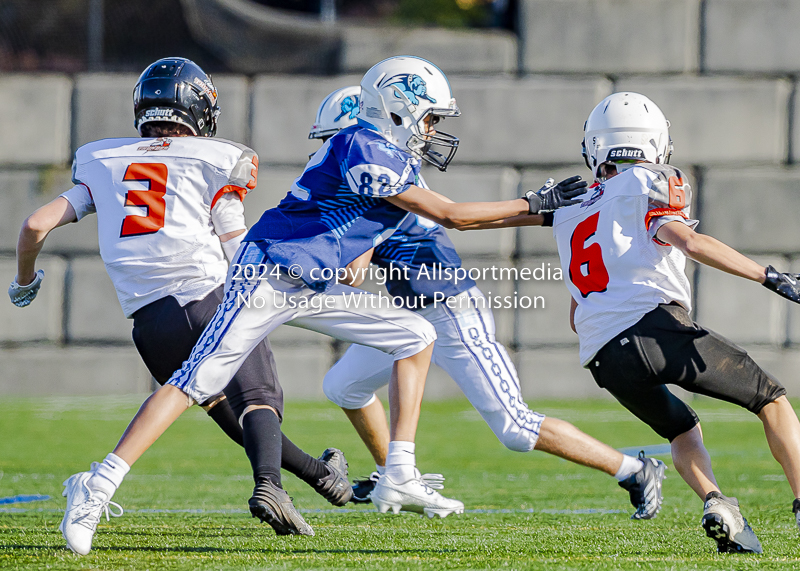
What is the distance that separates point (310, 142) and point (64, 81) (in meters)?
2.22

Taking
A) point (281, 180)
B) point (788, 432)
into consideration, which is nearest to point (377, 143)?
point (788, 432)

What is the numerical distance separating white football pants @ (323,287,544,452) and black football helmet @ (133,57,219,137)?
42.1 inches

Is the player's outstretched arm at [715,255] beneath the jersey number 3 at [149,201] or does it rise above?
beneath

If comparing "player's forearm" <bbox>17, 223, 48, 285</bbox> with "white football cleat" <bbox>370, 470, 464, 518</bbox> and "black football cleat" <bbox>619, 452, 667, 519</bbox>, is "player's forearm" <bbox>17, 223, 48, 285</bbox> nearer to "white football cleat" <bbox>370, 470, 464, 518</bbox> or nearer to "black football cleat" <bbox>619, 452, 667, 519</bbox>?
"white football cleat" <bbox>370, 470, 464, 518</bbox>

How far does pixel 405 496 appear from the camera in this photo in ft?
10.5

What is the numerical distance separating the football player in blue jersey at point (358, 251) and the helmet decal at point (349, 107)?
2.44 ft

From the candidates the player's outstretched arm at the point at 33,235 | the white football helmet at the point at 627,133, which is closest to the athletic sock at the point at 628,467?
the white football helmet at the point at 627,133

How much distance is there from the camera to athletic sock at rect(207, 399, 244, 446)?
126 inches

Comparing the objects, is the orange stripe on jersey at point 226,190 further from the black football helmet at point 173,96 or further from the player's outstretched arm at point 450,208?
the player's outstretched arm at point 450,208

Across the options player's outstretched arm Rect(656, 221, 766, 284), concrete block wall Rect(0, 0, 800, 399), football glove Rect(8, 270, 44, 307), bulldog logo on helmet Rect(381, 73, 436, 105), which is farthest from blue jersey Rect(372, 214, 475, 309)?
concrete block wall Rect(0, 0, 800, 399)

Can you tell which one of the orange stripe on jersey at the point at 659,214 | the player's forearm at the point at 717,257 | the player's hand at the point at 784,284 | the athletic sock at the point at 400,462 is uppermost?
the orange stripe on jersey at the point at 659,214

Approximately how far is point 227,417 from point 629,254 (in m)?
1.37

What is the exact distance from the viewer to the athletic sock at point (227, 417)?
10.5 ft

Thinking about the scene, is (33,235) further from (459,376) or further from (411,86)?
(459,376)
